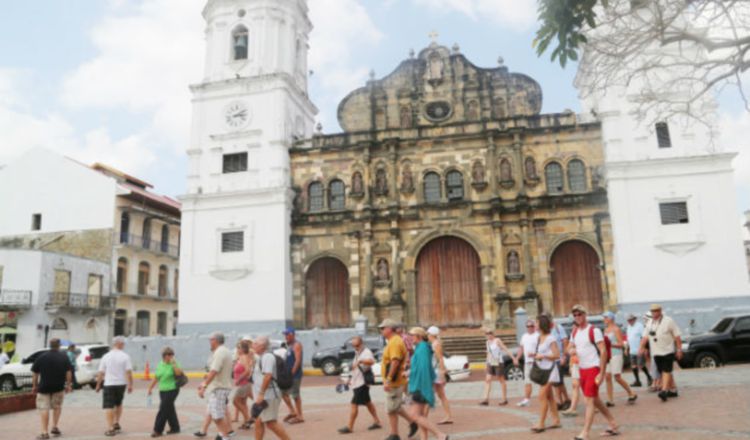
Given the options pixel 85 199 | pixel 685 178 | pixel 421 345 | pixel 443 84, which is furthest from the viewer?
pixel 85 199

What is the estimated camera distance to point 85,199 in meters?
37.3

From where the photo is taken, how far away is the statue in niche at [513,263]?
26703 millimetres

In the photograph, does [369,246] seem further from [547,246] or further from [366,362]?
[366,362]

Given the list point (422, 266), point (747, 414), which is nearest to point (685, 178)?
point (422, 266)

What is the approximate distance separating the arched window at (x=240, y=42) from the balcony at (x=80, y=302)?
630 inches

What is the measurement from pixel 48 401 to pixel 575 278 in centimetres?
2161

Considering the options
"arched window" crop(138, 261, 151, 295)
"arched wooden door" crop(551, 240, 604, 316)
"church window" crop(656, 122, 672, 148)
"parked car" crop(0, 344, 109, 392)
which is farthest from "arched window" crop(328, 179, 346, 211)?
Answer: "arched window" crop(138, 261, 151, 295)

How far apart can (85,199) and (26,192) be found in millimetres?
4233

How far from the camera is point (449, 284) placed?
1086 inches

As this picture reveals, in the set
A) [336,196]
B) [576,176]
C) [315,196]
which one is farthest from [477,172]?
[315,196]

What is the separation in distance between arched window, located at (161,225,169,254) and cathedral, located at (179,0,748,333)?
41.6 ft

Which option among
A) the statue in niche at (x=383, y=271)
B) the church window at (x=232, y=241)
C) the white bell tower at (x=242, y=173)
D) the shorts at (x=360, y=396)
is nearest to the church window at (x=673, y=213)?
the statue in niche at (x=383, y=271)

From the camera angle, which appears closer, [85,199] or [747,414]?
[747,414]

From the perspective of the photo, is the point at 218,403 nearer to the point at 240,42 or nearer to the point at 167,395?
the point at 167,395
